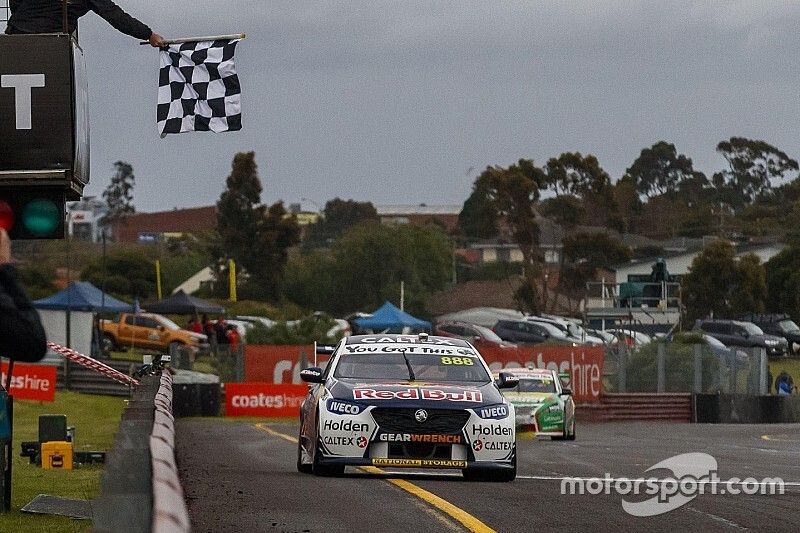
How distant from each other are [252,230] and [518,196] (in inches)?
657

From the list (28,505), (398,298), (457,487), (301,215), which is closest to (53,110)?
(28,505)

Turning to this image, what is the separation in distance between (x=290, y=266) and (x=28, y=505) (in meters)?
83.4

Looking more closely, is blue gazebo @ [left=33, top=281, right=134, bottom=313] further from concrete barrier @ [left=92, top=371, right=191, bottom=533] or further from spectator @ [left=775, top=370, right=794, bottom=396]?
concrete barrier @ [left=92, top=371, right=191, bottom=533]

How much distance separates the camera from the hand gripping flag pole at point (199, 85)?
1437 cm

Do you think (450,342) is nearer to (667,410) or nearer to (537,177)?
(667,410)

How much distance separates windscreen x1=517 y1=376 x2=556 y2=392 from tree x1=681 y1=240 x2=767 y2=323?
48199 millimetres

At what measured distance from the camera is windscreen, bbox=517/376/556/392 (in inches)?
1190

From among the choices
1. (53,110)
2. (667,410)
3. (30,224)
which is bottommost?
(667,410)

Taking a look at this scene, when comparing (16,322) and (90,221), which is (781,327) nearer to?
(16,322)

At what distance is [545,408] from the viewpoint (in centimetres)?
2933

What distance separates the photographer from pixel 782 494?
14.2 meters

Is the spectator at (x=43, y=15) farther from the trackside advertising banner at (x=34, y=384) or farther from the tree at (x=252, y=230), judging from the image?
the tree at (x=252, y=230)

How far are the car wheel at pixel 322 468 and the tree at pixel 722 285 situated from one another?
6387cm

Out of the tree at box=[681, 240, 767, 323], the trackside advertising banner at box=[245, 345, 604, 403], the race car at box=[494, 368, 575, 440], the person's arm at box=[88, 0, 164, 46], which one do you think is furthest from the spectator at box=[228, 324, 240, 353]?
the person's arm at box=[88, 0, 164, 46]
